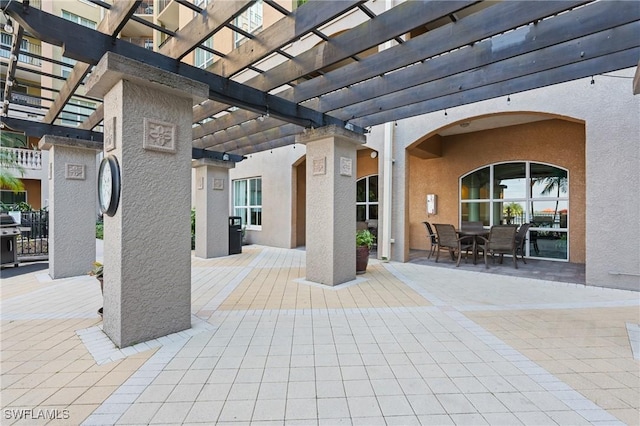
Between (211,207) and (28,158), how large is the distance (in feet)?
41.3

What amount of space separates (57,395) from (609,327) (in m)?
5.64

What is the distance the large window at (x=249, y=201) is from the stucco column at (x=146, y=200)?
905 cm

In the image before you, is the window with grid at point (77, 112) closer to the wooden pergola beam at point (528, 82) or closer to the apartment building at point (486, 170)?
the apartment building at point (486, 170)

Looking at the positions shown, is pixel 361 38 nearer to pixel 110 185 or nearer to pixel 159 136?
pixel 159 136

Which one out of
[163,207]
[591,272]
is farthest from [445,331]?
[591,272]

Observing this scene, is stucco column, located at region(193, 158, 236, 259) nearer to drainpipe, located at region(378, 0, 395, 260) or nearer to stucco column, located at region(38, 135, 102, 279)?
stucco column, located at region(38, 135, 102, 279)

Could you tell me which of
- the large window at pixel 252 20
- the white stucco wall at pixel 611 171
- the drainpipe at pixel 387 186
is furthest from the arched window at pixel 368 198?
the large window at pixel 252 20

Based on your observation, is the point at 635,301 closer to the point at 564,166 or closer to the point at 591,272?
the point at 591,272

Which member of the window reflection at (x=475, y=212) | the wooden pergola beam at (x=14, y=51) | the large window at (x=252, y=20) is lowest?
the window reflection at (x=475, y=212)

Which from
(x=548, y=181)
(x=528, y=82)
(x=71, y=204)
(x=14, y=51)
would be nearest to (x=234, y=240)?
(x=71, y=204)

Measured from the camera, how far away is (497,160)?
891cm

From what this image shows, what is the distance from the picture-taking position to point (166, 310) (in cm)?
328

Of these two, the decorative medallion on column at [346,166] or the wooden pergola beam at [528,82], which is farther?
the decorative medallion on column at [346,166]

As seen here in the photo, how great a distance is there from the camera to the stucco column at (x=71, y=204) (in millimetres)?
5785
